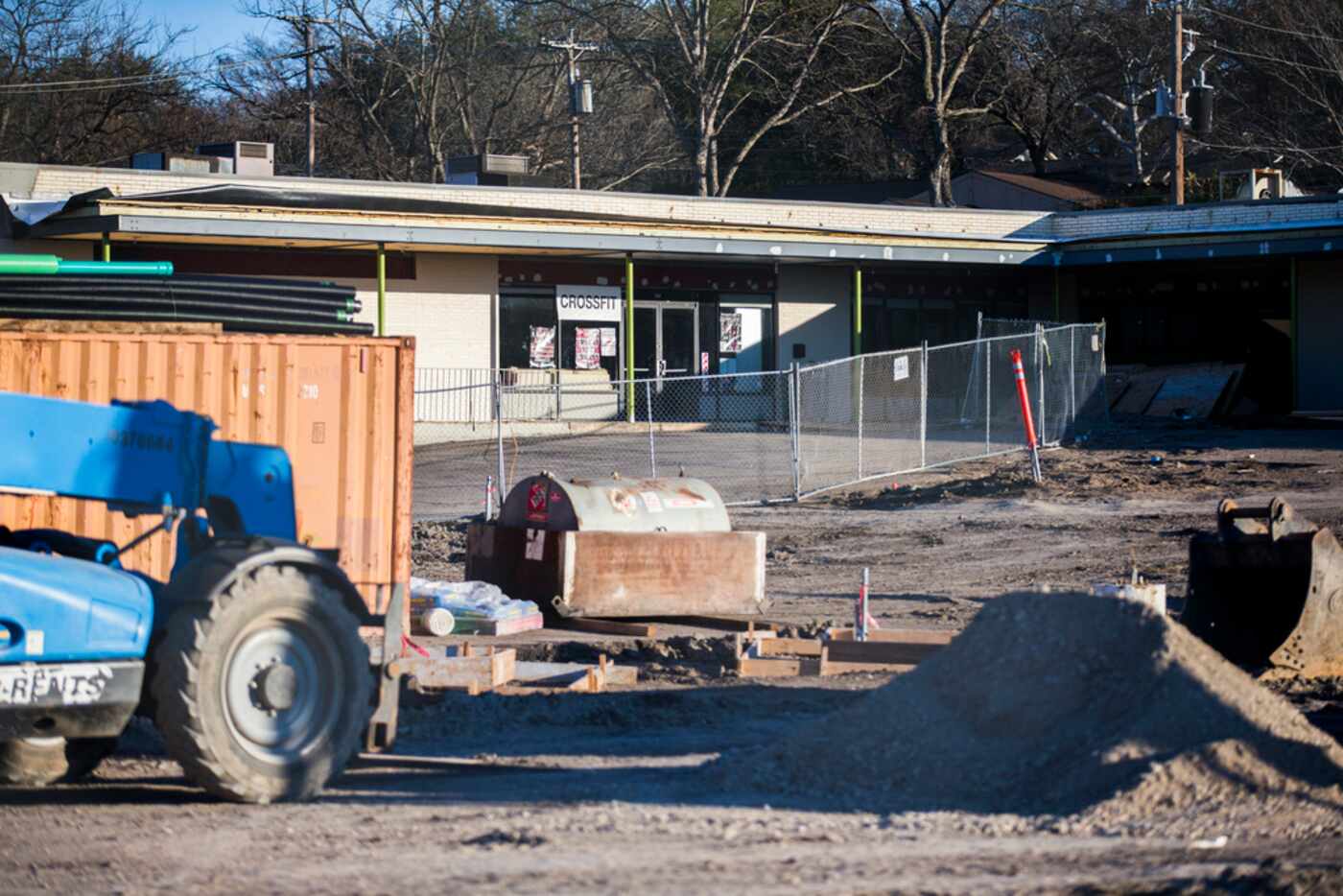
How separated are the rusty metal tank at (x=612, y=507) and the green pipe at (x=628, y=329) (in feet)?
54.3

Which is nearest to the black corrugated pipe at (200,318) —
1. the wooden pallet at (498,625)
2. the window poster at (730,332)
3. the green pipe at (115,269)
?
the green pipe at (115,269)

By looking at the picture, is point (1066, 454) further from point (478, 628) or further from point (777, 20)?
point (777, 20)

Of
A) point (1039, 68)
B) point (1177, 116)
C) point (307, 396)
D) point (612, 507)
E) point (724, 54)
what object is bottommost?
point (612, 507)

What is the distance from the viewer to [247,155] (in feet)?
115

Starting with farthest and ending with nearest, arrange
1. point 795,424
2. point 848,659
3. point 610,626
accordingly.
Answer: point 795,424, point 610,626, point 848,659

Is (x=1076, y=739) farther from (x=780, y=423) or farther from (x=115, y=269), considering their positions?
(x=780, y=423)

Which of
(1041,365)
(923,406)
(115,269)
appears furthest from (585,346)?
(115,269)

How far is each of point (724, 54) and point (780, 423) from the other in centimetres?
2446

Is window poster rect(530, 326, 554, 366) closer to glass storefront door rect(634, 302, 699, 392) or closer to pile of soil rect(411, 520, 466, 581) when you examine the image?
glass storefront door rect(634, 302, 699, 392)

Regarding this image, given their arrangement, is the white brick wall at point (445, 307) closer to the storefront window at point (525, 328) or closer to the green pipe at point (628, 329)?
the storefront window at point (525, 328)

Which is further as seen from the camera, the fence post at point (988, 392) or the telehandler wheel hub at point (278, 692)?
the fence post at point (988, 392)

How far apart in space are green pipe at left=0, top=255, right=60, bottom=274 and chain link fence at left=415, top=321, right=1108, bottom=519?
436 inches

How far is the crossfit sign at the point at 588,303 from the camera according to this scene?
32.3 m

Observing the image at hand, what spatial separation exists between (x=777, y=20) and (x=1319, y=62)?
58.2 ft
